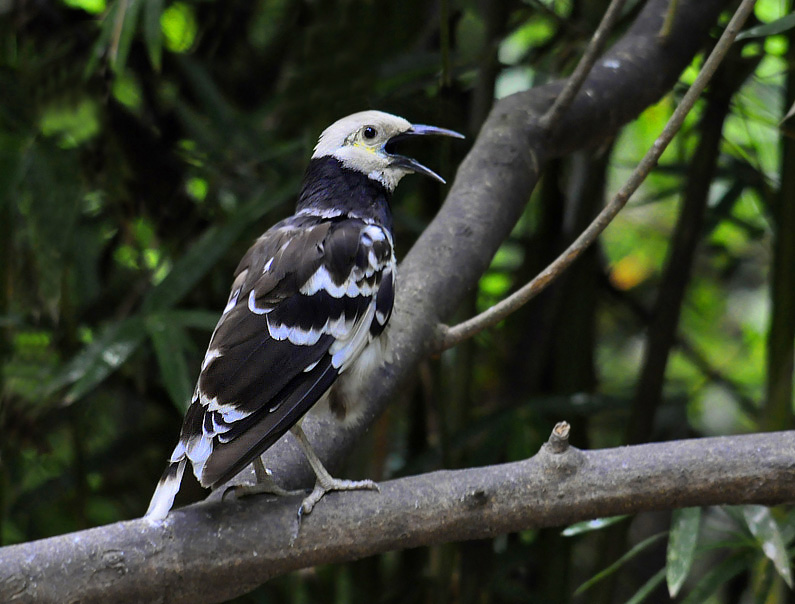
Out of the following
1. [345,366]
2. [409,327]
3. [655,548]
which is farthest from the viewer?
[655,548]

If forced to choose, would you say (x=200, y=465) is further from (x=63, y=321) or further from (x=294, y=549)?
(x=63, y=321)

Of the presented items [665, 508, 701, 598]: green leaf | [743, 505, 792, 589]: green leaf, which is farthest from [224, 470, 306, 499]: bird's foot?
[743, 505, 792, 589]: green leaf

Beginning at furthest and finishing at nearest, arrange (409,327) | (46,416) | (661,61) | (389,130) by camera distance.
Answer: (46,416) → (661,61) → (389,130) → (409,327)

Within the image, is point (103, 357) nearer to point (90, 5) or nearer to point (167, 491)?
point (167, 491)

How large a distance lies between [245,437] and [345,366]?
270 millimetres

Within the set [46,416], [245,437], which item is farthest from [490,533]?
[46,416]

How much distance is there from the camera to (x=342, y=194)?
1997mm

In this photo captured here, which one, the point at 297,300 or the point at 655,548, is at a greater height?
the point at 297,300

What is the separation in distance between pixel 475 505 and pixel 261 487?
39 centimetres

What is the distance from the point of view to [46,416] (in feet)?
8.77


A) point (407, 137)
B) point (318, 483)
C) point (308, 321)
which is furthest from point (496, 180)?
point (318, 483)

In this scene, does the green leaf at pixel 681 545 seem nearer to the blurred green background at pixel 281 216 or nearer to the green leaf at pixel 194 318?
the blurred green background at pixel 281 216

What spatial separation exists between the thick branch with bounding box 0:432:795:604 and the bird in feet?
0.19

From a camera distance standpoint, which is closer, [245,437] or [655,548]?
[245,437]
